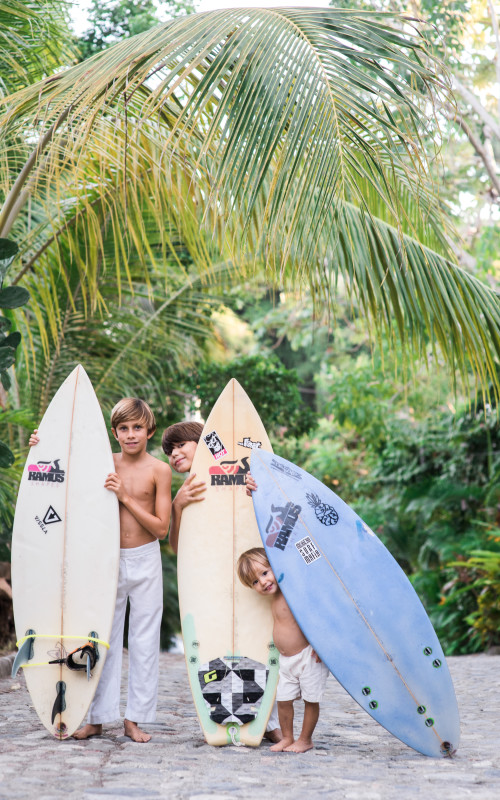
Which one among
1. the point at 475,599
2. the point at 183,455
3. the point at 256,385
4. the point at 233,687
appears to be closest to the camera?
the point at 233,687

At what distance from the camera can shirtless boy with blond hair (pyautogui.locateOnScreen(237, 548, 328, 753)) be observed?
272 cm

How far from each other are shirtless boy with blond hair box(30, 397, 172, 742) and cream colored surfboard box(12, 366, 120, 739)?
59 mm

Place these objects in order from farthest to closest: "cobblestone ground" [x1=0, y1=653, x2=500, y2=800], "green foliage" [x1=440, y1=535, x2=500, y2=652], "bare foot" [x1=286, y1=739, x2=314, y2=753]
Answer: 1. "green foliage" [x1=440, y1=535, x2=500, y2=652]
2. "bare foot" [x1=286, y1=739, x2=314, y2=753]
3. "cobblestone ground" [x1=0, y1=653, x2=500, y2=800]

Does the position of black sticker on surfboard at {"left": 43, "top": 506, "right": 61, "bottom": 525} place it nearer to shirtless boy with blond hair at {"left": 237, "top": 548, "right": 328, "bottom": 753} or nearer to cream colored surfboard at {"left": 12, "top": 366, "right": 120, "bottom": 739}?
cream colored surfboard at {"left": 12, "top": 366, "right": 120, "bottom": 739}

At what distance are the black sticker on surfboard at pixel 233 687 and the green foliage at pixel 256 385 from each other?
5.24 metres

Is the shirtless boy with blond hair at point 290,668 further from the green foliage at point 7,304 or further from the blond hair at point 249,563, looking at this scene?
the green foliage at point 7,304

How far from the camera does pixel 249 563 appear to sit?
9.65 ft

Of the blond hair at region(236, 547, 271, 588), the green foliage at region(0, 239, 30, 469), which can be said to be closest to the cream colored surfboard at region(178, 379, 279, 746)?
the blond hair at region(236, 547, 271, 588)

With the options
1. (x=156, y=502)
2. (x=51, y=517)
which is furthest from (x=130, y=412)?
(x=51, y=517)

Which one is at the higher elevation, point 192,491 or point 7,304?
point 7,304

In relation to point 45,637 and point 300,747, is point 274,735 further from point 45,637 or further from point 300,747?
point 45,637

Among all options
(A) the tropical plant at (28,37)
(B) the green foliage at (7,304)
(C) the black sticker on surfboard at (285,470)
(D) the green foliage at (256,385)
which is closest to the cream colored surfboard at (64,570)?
(B) the green foliage at (7,304)

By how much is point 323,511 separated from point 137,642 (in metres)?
0.84

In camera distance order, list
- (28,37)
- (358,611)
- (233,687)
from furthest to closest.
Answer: (28,37) < (233,687) < (358,611)
